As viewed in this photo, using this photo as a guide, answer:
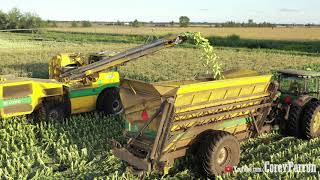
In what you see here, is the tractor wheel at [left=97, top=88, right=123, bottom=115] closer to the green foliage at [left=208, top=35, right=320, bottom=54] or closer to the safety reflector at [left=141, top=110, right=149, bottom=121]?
the safety reflector at [left=141, top=110, right=149, bottom=121]

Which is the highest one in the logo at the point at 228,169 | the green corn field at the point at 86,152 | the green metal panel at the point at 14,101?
the green metal panel at the point at 14,101

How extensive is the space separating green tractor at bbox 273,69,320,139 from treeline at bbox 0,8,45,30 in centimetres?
7832

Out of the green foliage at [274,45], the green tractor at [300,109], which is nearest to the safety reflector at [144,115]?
the green tractor at [300,109]

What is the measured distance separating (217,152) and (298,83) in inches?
146

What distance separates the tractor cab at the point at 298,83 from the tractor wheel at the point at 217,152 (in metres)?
2.84

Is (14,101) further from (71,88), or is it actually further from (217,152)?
(217,152)

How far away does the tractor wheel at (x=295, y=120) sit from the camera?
28.0ft

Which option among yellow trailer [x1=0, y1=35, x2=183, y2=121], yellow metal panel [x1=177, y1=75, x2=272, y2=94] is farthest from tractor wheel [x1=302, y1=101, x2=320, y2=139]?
yellow trailer [x1=0, y1=35, x2=183, y2=121]

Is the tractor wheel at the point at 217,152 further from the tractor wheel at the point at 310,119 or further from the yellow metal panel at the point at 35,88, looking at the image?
the yellow metal panel at the point at 35,88

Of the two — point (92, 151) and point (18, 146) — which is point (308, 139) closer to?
point (92, 151)

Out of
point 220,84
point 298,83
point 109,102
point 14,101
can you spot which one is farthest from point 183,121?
point 109,102

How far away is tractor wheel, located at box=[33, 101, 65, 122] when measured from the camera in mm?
10430

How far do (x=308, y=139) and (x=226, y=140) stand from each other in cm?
288

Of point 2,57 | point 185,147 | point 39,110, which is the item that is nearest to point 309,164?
point 185,147
